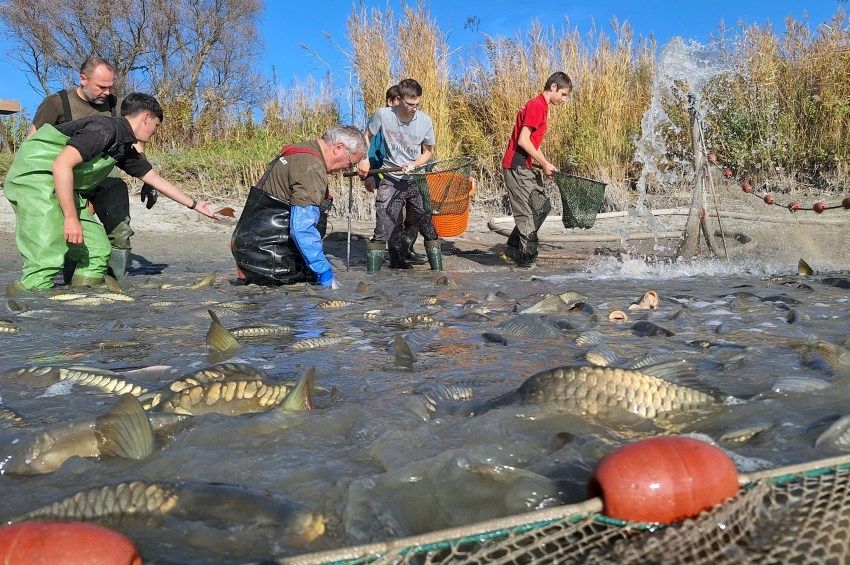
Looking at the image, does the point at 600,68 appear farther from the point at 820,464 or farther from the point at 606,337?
the point at 820,464

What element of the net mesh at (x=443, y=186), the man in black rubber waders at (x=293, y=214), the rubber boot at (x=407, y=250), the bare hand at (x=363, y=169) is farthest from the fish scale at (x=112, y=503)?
the rubber boot at (x=407, y=250)

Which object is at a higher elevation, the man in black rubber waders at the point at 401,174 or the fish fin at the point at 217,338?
the man in black rubber waders at the point at 401,174

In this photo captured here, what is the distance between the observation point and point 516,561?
151cm

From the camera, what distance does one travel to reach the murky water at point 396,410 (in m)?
1.95

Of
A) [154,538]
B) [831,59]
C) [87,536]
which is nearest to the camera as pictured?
[87,536]

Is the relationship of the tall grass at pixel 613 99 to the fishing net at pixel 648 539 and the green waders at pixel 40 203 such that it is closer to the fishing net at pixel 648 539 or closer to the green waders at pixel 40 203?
the green waders at pixel 40 203

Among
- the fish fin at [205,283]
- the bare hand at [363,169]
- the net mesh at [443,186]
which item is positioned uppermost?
the bare hand at [363,169]

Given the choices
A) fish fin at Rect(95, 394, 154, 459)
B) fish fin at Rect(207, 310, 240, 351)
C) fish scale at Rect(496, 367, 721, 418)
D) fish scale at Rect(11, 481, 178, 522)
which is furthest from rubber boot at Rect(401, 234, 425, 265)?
fish scale at Rect(11, 481, 178, 522)

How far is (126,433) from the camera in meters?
2.25

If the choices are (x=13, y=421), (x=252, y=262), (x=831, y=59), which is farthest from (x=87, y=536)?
(x=831, y=59)

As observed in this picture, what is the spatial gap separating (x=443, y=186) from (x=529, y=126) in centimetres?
134

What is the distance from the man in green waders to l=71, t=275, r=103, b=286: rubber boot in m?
0.04

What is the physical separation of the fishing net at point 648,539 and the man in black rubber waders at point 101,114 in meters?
6.35

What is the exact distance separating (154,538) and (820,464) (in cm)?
158
